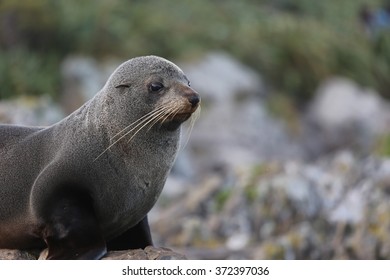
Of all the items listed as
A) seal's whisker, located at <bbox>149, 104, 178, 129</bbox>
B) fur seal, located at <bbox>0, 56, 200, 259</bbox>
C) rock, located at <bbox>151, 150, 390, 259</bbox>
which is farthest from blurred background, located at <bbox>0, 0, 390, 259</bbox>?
seal's whisker, located at <bbox>149, 104, 178, 129</bbox>

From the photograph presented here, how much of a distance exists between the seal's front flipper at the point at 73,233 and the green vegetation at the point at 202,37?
15.5 m

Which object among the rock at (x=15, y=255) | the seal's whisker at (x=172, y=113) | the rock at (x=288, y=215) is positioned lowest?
the rock at (x=15, y=255)

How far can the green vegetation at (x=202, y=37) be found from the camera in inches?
1070

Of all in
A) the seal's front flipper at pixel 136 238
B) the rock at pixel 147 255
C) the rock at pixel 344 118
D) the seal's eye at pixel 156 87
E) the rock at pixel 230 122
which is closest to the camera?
the rock at pixel 147 255

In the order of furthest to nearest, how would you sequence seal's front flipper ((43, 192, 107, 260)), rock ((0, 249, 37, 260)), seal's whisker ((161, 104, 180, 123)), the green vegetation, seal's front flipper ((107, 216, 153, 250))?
the green vegetation < seal's front flipper ((107, 216, 153, 250)) < rock ((0, 249, 37, 260)) < seal's whisker ((161, 104, 180, 123)) < seal's front flipper ((43, 192, 107, 260))

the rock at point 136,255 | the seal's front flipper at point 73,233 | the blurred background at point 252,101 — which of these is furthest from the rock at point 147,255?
the blurred background at point 252,101

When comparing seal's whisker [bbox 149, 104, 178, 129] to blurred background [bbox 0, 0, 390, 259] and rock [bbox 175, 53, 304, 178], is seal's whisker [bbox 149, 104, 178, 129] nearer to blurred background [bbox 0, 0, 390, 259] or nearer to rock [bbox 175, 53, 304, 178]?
blurred background [bbox 0, 0, 390, 259]

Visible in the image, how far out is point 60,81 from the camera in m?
26.3

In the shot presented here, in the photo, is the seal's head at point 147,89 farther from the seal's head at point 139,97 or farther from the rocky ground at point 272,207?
the rocky ground at point 272,207

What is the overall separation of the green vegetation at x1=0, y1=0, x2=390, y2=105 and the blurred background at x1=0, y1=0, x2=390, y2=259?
0.05 m

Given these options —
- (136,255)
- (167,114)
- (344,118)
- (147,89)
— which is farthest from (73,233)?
(344,118)

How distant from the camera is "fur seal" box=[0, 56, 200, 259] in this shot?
334 inches

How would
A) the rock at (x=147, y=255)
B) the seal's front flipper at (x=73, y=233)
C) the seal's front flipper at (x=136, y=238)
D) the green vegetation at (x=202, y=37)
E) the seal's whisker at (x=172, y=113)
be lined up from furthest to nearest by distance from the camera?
the green vegetation at (x=202, y=37), the seal's front flipper at (x=136, y=238), the seal's whisker at (x=172, y=113), the seal's front flipper at (x=73, y=233), the rock at (x=147, y=255)
